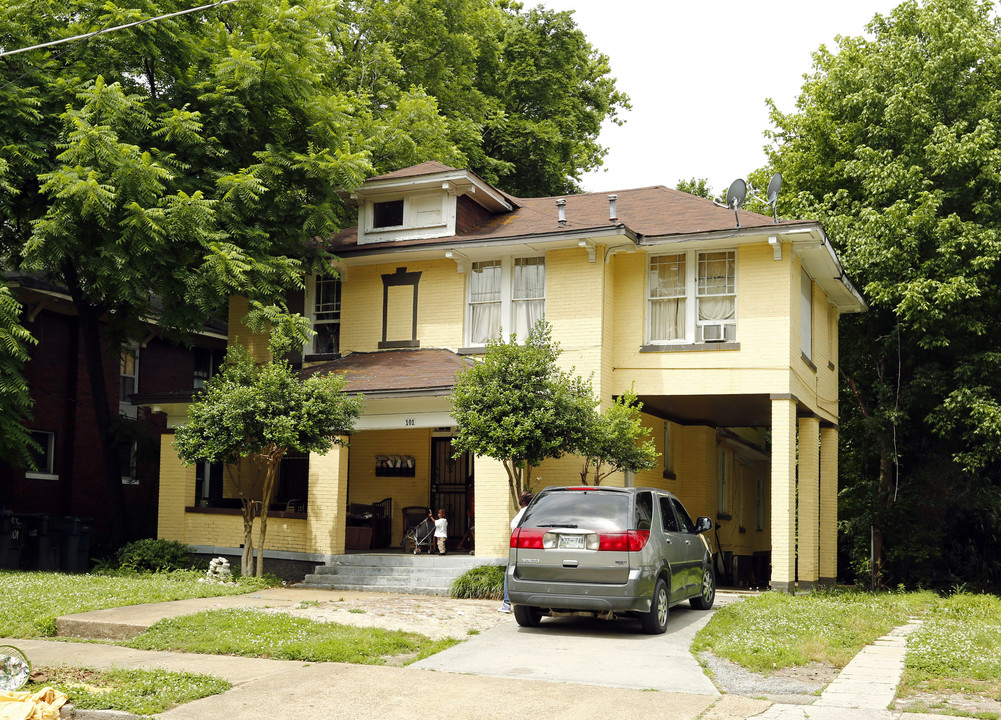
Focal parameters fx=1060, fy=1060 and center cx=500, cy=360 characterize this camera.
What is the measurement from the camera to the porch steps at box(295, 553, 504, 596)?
61.5 ft

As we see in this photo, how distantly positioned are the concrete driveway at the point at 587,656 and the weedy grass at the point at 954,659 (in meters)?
2.03

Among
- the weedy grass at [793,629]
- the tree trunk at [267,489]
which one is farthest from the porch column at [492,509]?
the weedy grass at [793,629]

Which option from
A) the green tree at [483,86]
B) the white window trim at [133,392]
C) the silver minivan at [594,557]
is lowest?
the silver minivan at [594,557]

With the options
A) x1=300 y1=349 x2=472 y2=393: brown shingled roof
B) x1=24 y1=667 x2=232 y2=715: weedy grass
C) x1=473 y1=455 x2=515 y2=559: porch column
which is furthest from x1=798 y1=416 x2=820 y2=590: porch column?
x1=24 y1=667 x2=232 y2=715: weedy grass

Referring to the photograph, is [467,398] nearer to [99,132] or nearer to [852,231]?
[99,132]

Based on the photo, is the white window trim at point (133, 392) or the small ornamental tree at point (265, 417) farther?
the white window trim at point (133, 392)

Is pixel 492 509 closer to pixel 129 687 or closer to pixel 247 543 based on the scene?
pixel 247 543

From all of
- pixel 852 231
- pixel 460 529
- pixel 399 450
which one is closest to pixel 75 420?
pixel 399 450

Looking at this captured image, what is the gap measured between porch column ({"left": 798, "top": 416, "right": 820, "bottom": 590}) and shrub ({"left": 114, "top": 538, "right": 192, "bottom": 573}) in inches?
484

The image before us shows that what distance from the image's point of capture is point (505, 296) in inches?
849

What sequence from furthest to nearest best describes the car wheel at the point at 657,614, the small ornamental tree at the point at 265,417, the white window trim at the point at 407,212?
1. the white window trim at the point at 407,212
2. the small ornamental tree at the point at 265,417
3. the car wheel at the point at 657,614

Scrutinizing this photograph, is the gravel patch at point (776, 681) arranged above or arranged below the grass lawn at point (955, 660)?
below

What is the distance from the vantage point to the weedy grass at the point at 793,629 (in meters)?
10.9

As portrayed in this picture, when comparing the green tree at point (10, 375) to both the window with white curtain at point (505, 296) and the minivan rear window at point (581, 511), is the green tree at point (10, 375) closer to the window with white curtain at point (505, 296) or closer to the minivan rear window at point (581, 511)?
the window with white curtain at point (505, 296)
